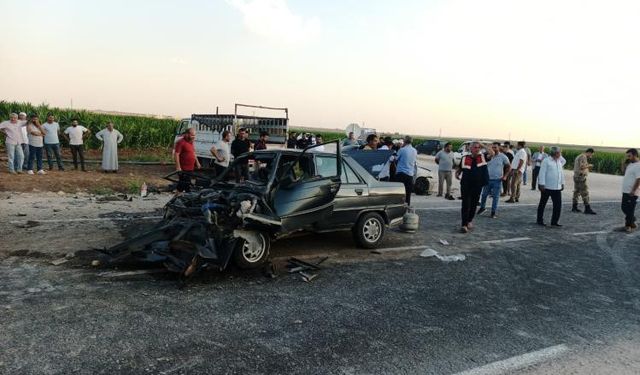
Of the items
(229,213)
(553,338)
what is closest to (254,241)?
(229,213)

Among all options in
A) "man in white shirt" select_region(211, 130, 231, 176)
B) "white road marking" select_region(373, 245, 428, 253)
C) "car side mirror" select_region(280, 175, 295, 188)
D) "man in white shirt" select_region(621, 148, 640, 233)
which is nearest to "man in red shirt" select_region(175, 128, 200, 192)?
"man in white shirt" select_region(211, 130, 231, 176)

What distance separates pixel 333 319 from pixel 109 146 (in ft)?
44.5

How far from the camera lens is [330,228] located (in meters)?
6.86

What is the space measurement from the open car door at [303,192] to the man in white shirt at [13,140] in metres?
10.5

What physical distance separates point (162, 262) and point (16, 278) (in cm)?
153

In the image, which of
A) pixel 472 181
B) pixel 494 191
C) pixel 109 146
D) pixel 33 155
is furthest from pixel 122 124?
pixel 472 181

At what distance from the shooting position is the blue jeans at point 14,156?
13113 millimetres

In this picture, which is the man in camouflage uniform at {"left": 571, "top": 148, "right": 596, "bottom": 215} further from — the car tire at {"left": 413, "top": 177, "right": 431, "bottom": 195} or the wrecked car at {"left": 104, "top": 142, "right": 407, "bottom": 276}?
the wrecked car at {"left": 104, "top": 142, "right": 407, "bottom": 276}

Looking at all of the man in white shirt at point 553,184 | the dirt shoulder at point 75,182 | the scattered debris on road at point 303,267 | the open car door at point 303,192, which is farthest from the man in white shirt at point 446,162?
the scattered debris on road at point 303,267

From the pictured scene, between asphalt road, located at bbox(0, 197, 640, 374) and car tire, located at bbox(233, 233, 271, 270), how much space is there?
165mm

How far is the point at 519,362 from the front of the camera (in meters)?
3.79

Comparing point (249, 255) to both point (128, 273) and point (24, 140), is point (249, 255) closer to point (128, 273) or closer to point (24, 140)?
point (128, 273)

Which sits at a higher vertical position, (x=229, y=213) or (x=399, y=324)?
(x=229, y=213)

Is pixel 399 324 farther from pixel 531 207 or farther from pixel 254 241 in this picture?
pixel 531 207
